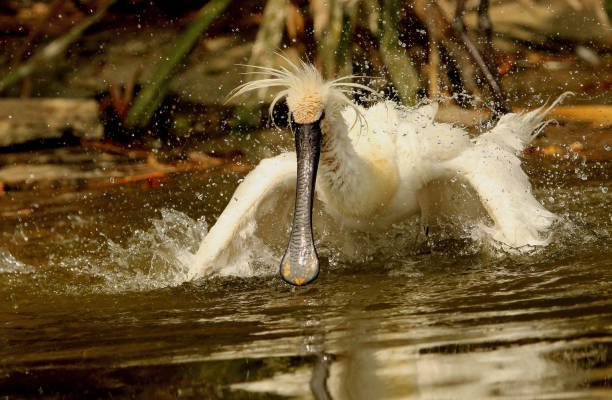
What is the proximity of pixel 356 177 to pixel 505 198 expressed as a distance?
67cm

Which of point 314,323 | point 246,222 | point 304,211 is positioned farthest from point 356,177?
point 314,323

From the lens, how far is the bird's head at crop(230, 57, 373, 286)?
4.01m

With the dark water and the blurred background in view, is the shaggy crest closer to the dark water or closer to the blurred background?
the dark water

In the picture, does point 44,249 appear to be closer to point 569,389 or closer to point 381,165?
point 381,165

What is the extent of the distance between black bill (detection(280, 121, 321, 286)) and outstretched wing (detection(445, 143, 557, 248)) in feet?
2.24

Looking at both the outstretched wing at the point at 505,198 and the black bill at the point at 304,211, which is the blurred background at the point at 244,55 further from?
the black bill at the point at 304,211

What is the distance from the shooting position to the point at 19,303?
4230 millimetres

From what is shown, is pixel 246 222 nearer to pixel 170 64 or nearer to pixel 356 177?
pixel 356 177

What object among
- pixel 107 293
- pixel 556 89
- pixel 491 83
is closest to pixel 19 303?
pixel 107 293

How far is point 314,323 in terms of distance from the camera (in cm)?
338

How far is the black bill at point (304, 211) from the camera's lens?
13.1ft

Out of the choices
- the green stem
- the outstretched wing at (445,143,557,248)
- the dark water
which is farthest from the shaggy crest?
the green stem

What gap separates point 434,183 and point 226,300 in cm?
117

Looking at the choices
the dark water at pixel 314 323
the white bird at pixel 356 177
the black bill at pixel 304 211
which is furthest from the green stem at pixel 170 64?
the black bill at pixel 304 211
